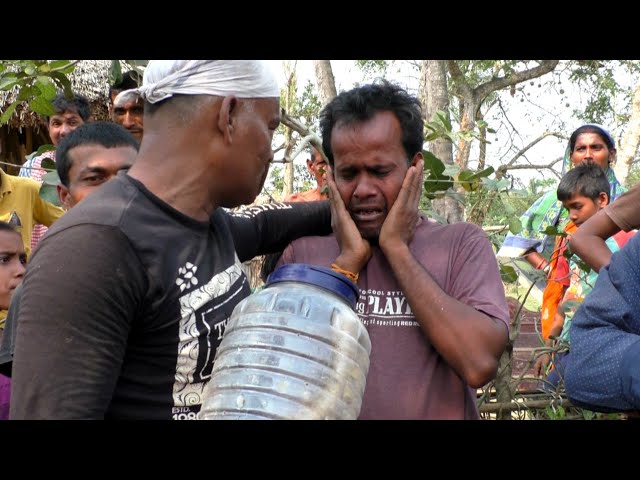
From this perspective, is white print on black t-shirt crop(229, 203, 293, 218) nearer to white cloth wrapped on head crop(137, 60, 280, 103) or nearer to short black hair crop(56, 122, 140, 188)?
white cloth wrapped on head crop(137, 60, 280, 103)

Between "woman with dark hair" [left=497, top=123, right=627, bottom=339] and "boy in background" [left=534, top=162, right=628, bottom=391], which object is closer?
"woman with dark hair" [left=497, top=123, right=627, bottom=339]

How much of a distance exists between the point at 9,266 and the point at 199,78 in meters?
2.19

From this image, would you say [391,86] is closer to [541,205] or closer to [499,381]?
[499,381]

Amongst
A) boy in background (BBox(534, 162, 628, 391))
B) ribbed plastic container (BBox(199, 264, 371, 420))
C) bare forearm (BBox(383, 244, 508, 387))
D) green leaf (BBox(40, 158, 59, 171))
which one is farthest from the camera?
boy in background (BBox(534, 162, 628, 391))

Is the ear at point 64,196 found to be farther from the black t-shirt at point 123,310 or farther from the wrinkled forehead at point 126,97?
the black t-shirt at point 123,310

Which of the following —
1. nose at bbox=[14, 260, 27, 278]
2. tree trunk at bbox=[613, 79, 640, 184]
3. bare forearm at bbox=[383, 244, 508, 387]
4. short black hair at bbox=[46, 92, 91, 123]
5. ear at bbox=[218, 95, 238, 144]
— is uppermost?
tree trunk at bbox=[613, 79, 640, 184]

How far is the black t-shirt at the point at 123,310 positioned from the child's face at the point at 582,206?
3024 mm

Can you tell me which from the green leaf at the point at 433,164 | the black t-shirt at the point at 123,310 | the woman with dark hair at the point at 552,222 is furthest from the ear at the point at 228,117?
the woman with dark hair at the point at 552,222

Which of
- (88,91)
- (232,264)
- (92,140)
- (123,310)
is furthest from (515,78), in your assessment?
(123,310)

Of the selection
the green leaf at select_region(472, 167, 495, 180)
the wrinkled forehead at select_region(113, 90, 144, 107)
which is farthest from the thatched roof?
the green leaf at select_region(472, 167, 495, 180)

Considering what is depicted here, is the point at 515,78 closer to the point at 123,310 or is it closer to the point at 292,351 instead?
the point at 292,351

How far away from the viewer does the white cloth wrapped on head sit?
1.65 meters

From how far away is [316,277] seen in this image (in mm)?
1549

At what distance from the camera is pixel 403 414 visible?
1979mm
